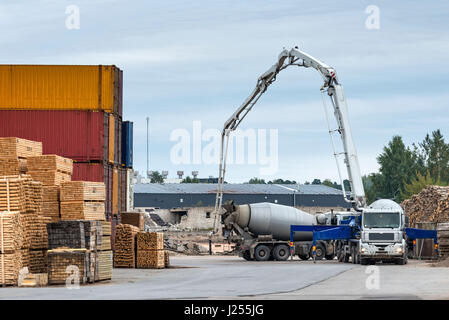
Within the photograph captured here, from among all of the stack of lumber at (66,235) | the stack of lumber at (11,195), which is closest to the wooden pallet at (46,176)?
the stack of lumber at (66,235)

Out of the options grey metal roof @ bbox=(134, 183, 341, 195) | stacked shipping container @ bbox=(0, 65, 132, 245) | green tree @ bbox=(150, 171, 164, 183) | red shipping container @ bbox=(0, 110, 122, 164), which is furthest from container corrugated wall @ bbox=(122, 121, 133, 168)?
green tree @ bbox=(150, 171, 164, 183)

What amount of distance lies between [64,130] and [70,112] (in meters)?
0.83

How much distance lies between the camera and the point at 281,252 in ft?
146

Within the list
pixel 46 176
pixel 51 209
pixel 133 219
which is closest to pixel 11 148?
pixel 46 176

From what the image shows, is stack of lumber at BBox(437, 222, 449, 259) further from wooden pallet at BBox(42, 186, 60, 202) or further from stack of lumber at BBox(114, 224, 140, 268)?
wooden pallet at BBox(42, 186, 60, 202)

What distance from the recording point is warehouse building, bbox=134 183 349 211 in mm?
98750

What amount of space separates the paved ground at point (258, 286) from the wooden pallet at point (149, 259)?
3231 mm

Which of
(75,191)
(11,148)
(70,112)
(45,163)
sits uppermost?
(70,112)

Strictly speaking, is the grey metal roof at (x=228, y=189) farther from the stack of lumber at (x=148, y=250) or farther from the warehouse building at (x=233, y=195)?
the stack of lumber at (x=148, y=250)

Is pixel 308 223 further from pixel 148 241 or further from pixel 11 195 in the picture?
pixel 11 195

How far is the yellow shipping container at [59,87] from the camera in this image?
121ft

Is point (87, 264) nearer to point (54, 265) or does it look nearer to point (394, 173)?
point (54, 265)

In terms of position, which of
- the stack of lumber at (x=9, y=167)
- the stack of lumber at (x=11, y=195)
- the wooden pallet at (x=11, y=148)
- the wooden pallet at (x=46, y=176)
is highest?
the wooden pallet at (x=11, y=148)
